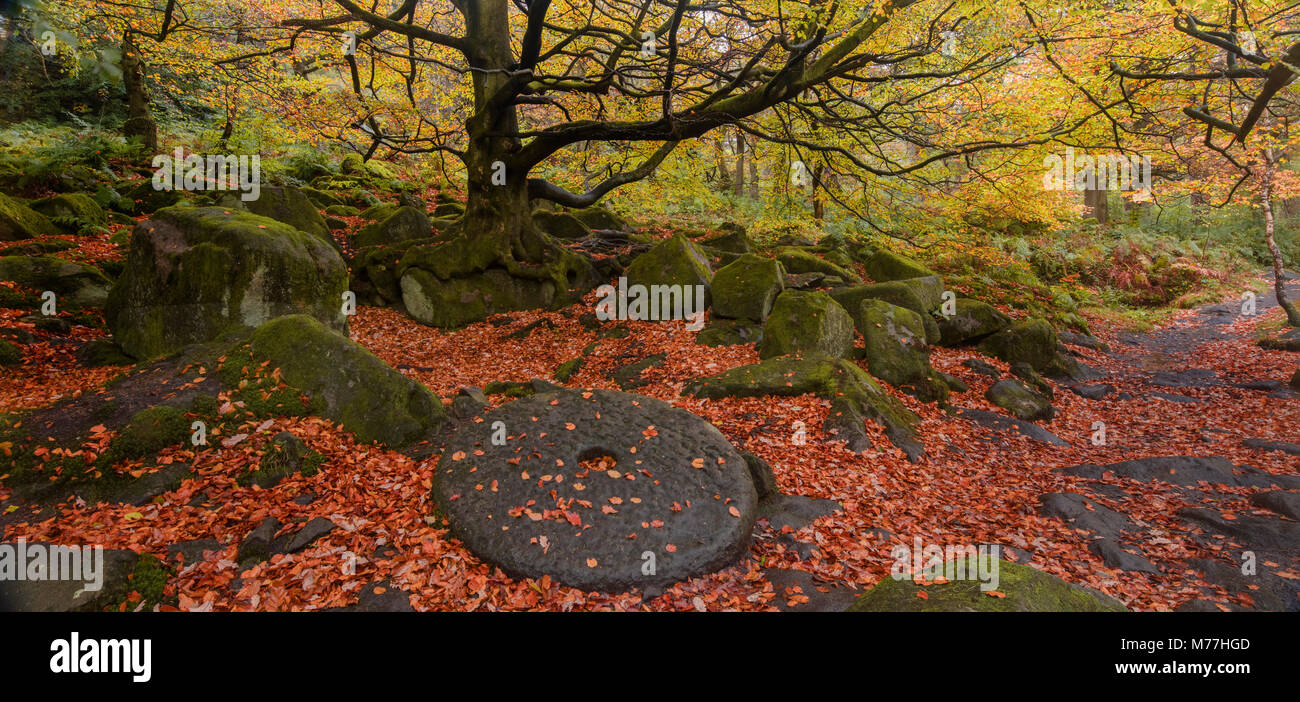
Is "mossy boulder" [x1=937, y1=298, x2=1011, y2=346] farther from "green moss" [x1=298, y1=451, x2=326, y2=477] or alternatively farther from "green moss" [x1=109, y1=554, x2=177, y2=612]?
"green moss" [x1=109, y1=554, x2=177, y2=612]

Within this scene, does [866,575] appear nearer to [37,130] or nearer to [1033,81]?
[1033,81]

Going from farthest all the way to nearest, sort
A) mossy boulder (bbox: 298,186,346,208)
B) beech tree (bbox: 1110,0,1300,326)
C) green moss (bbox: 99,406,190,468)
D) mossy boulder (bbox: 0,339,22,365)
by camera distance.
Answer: mossy boulder (bbox: 298,186,346,208), beech tree (bbox: 1110,0,1300,326), mossy boulder (bbox: 0,339,22,365), green moss (bbox: 99,406,190,468)

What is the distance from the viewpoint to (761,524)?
4.79m

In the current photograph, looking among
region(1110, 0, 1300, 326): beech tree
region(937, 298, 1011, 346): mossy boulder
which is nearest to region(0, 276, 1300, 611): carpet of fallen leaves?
region(937, 298, 1011, 346): mossy boulder

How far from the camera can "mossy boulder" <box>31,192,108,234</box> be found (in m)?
9.31

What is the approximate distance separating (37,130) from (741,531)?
20.1 metres

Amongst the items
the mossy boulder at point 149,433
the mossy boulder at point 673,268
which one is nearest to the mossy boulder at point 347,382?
the mossy boulder at point 149,433

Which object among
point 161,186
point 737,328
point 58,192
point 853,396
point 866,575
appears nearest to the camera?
point 866,575

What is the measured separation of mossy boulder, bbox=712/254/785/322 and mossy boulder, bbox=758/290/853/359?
843 mm

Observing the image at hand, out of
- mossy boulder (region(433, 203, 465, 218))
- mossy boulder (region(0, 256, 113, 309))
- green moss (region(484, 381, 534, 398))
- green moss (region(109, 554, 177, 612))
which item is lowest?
green moss (region(109, 554, 177, 612))

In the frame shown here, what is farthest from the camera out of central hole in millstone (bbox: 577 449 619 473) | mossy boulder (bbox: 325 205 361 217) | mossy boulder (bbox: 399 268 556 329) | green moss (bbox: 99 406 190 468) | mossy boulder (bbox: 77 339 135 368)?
mossy boulder (bbox: 325 205 361 217)

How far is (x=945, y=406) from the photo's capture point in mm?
8211
